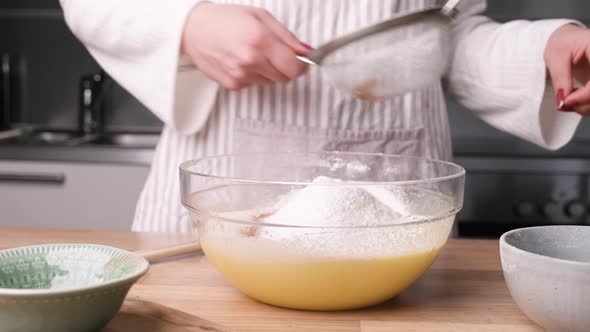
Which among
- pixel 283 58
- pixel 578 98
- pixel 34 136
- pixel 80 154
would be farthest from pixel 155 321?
pixel 34 136

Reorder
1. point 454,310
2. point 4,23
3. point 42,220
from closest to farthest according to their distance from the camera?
point 454,310, point 42,220, point 4,23

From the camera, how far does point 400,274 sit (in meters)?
0.62

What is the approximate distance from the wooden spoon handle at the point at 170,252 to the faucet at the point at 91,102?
152 centimetres

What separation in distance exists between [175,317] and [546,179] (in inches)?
54.9

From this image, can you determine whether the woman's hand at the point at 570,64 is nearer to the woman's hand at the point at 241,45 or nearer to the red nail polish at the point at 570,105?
the red nail polish at the point at 570,105

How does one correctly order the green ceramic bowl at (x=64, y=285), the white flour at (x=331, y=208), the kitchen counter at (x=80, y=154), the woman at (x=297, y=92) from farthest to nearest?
the kitchen counter at (x=80, y=154), the woman at (x=297, y=92), the white flour at (x=331, y=208), the green ceramic bowl at (x=64, y=285)

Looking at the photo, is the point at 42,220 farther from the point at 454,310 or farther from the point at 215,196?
the point at 454,310

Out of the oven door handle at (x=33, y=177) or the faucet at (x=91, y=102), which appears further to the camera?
the faucet at (x=91, y=102)

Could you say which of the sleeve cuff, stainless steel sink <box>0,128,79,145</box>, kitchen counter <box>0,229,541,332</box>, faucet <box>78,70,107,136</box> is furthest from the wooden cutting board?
faucet <box>78,70,107,136</box>

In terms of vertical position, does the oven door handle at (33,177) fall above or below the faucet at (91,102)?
below

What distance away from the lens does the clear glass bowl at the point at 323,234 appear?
595 millimetres

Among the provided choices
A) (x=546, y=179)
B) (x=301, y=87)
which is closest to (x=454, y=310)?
(x=301, y=87)

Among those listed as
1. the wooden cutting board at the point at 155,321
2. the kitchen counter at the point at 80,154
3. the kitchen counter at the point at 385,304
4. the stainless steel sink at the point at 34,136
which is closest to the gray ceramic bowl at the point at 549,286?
the kitchen counter at the point at 385,304

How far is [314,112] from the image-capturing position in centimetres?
105
